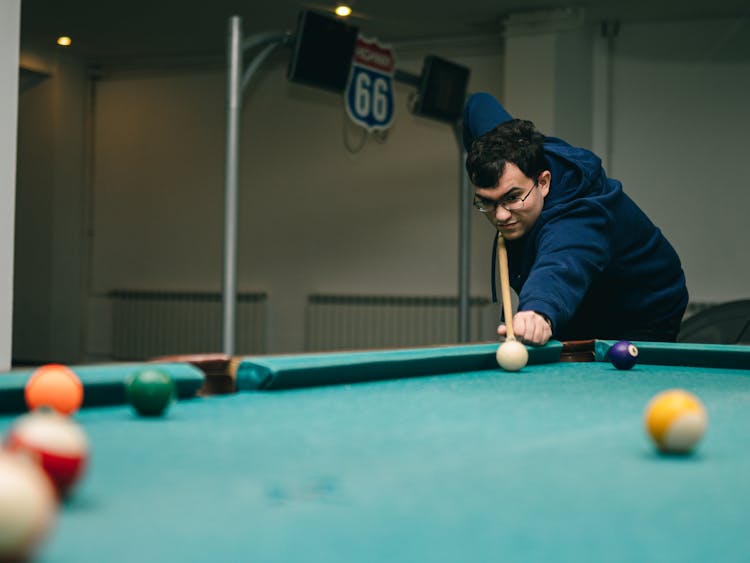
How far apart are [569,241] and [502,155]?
0.35 metres

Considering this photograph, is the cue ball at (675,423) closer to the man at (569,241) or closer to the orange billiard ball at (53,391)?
the orange billiard ball at (53,391)

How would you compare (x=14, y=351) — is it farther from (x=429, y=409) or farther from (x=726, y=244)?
(x=429, y=409)

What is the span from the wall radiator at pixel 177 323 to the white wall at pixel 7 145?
14.7 ft

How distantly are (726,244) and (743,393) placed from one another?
4670mm

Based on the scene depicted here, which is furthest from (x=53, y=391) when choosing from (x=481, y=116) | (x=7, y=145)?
(x=481, y=116)

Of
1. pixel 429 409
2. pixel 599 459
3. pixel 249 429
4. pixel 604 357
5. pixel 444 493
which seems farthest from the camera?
pixel 604 357

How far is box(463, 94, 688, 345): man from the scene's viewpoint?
237cm

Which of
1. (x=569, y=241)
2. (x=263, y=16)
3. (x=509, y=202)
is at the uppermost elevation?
(x=263, y=16)

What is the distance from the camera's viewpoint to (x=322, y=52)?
466 centimetres

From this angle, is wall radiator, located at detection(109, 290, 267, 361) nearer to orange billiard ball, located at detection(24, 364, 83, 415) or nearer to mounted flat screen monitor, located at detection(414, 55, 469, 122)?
mounted flat screen monitor, located at detection(414, 55, 469, 122)

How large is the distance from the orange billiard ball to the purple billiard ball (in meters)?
1.29

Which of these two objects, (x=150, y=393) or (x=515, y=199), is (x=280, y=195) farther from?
(x=150, y=393)

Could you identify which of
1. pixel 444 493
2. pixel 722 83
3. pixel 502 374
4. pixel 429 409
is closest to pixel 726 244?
pixel 722 83

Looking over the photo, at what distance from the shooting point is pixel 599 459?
107 centimetres
